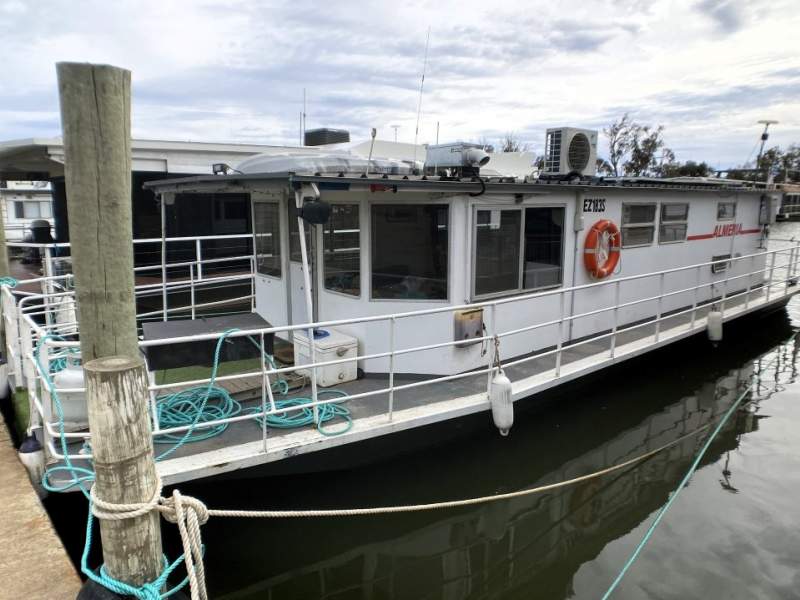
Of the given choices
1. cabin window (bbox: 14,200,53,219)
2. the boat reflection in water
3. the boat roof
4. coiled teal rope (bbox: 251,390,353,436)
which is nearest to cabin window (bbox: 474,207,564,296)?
the boat roof

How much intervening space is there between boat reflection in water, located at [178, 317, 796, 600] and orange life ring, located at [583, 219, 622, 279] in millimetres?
1339

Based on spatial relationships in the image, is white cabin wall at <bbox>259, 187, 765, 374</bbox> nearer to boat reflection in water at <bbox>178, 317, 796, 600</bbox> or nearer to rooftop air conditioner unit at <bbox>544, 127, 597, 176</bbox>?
rooftop air conditioner unit at <bbox>544, 127, 597, 176</bbox>

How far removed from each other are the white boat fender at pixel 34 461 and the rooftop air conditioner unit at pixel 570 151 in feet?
19.8

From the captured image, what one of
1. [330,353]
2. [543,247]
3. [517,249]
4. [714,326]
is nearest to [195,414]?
[330,353]

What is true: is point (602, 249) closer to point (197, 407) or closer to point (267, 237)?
point (267, 237)

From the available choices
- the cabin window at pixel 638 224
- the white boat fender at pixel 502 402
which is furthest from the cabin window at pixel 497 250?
the cabin window at pixel 638 224

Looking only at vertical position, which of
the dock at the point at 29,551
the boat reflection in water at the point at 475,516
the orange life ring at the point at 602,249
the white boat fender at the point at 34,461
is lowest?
the boat reflection in water at the point at 475,516

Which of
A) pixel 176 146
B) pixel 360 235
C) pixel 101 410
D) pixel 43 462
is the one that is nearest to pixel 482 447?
pixel 360 235

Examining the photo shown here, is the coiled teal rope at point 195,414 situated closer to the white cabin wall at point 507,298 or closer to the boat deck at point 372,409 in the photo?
the boat deck at point 372,409

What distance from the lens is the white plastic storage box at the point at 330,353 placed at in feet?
18.0

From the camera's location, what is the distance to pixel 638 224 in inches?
322

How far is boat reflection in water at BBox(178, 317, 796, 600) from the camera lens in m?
4.57

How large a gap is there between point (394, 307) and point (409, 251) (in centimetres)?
57

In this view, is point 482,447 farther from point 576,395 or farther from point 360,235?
point 360,235
